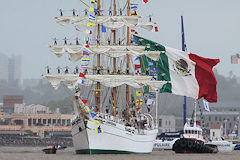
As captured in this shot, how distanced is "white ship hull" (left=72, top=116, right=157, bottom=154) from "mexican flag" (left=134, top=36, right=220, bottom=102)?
11052mm

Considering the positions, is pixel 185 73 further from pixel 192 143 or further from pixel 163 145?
pixel 163 145

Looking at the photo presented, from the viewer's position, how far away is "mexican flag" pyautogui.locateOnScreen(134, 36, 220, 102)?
9294 centimetres

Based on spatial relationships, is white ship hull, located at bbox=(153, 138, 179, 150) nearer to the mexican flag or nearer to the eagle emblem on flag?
the mexican flag

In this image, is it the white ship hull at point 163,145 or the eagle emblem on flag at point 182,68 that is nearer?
the eagle emblem on flag at point 182,68

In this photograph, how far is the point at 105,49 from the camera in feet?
292

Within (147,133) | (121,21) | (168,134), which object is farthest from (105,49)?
(168,134)

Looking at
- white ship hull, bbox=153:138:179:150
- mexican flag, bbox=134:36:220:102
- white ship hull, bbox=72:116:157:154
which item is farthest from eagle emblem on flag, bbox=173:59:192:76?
white ship hull, bbox=153:138:179:150

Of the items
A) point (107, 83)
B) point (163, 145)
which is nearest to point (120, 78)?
point (107, 83)

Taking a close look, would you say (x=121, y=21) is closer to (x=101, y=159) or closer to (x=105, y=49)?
(x=105, y=49)

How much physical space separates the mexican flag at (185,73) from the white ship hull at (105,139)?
36.3 ft

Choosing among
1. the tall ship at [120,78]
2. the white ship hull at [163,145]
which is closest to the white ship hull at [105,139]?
the tall ship at [120,78]

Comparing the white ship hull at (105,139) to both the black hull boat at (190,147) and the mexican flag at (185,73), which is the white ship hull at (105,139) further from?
the black hull boat at (190,147)

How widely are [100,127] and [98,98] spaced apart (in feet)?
19.2

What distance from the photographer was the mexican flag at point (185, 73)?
92938mm
